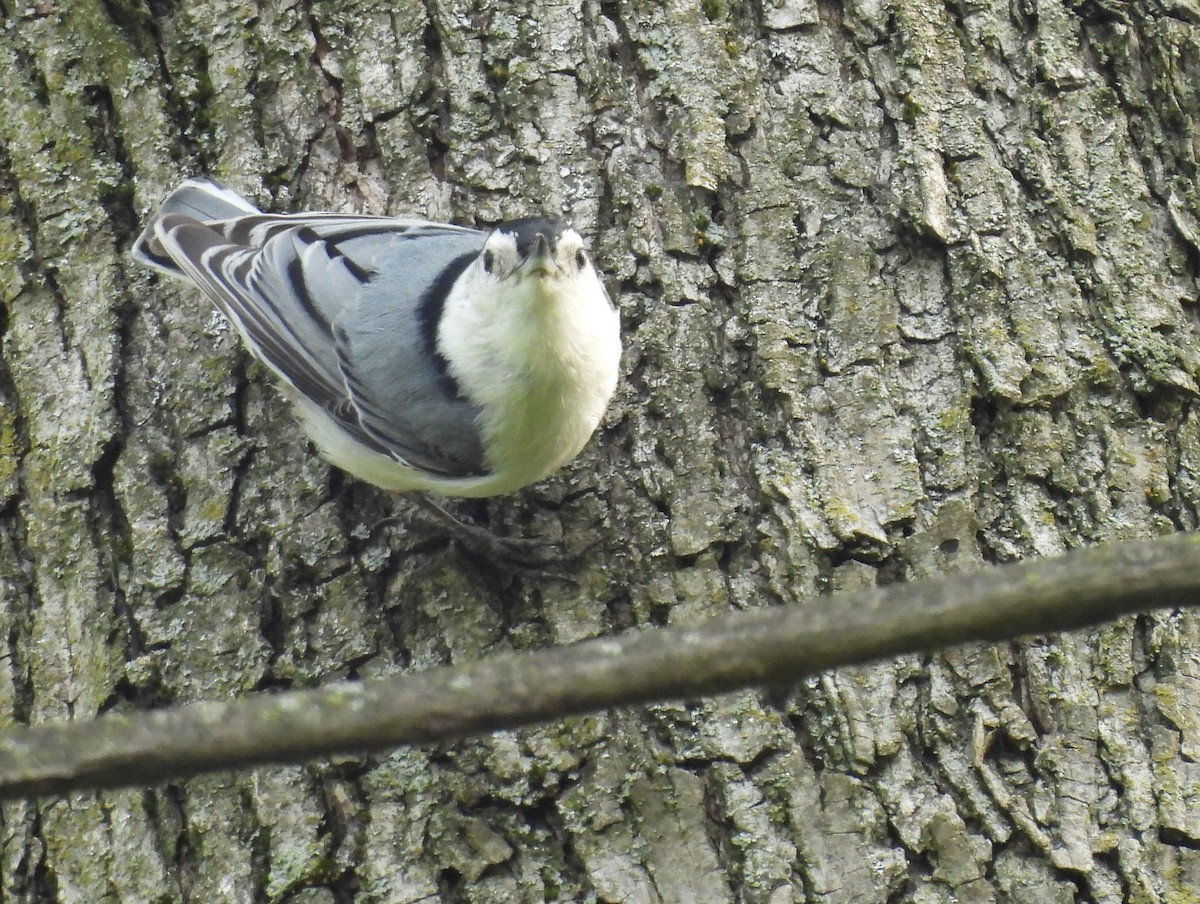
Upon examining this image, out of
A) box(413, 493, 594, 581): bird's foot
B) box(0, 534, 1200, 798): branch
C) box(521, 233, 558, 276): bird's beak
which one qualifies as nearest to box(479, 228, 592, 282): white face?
box(521, 233, 558, 276): bird's beak

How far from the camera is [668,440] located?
2.12m

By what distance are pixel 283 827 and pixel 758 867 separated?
69 centimetres

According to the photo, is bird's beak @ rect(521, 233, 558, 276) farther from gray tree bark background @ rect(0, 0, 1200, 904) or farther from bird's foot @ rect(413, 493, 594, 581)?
bird's foot @ rect(413, 493, 594, 581)

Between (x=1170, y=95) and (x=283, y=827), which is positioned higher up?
(x=1170, y=95)

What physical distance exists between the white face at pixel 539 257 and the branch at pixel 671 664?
3.62ft

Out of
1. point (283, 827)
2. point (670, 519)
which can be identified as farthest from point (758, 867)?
point (283, 827)

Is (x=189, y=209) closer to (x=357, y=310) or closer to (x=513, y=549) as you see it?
(x=357, y=310)

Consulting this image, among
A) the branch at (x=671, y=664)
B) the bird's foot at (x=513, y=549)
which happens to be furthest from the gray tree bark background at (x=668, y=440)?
the branch at (x=671, y=664)

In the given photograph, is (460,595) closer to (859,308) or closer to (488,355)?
(488,355)

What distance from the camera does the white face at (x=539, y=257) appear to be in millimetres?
2000

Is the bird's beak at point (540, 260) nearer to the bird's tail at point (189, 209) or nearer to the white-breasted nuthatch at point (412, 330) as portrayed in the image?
the white-breasted nuthatch at point (412, 330)

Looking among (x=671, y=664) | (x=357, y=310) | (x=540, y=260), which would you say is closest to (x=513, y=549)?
(x=540, y=260)

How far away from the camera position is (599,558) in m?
2.05

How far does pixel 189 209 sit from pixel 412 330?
44cm
